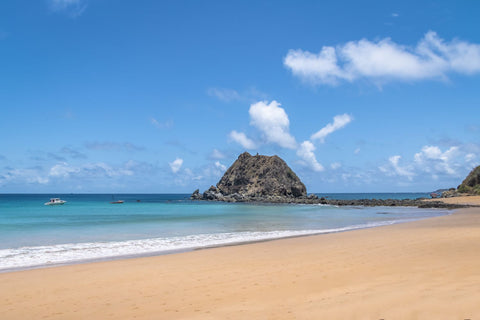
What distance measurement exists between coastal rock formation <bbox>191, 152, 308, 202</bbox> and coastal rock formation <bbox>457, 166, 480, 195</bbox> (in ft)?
135

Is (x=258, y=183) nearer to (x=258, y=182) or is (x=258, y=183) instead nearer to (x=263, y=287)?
(x=258, y=182)

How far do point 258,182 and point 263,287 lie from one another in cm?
9379

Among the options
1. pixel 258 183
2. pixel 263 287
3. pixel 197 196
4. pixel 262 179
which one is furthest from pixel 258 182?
pixel 263 287

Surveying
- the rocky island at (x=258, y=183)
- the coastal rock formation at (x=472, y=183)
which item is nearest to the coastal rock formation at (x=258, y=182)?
the rocky island at (x=258, y=183)

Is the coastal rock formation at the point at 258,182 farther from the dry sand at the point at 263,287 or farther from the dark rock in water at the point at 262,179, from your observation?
the dry sand at the point at 263,287

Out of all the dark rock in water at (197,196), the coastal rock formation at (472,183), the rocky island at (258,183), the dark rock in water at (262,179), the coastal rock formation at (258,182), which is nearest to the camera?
the coastal rock formation at (472,183)

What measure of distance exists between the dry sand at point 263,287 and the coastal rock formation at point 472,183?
74.6 m

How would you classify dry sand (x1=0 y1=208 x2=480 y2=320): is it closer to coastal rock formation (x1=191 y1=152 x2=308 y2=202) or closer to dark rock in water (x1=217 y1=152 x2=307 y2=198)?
coastal rock formation (x1=191 y1=152 x2=308 y2=202)

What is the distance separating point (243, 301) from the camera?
755 centimetres

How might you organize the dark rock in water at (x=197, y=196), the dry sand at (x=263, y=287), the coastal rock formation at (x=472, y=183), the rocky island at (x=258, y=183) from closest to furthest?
the dry sand at (x=263, y=287), the coastal rock formation at (x=472, y=183), the rocky island at (x=258, y=183), the dark rock in water at (x=197, y=196)

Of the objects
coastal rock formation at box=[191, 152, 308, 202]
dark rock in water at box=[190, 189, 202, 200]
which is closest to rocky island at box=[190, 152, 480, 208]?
coastal rock formation at box=[191, 152, 308, 202]

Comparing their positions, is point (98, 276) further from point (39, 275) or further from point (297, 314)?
point (297, 314)

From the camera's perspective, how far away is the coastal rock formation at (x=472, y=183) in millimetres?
74738

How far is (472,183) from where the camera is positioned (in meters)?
77.2
